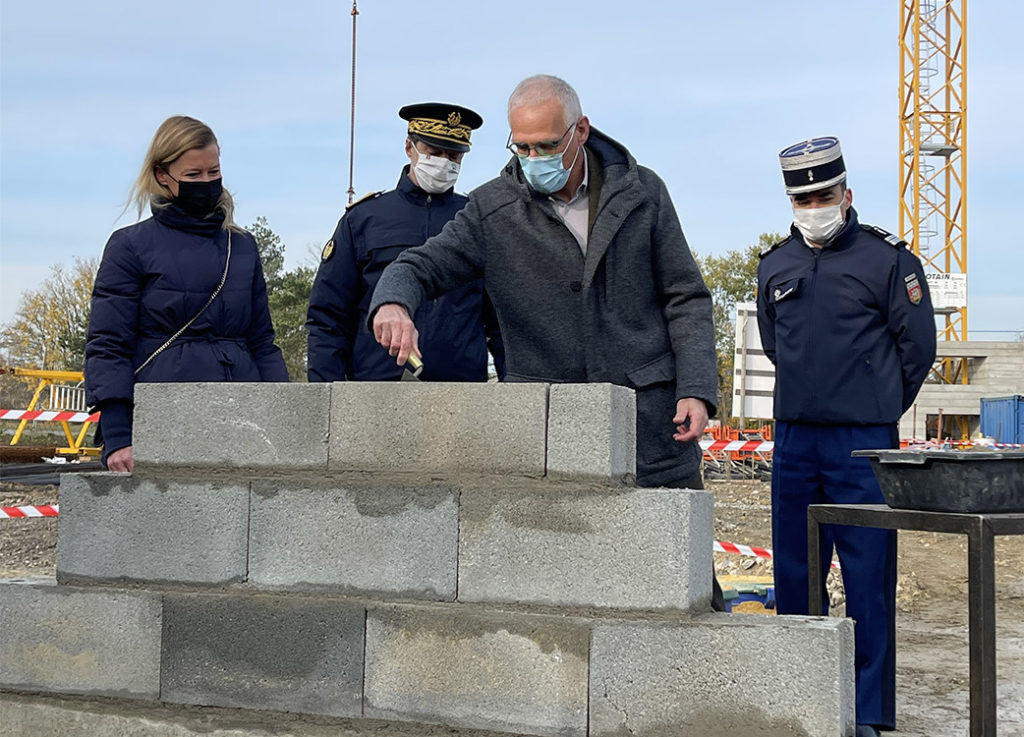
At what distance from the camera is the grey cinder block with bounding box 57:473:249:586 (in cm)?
371

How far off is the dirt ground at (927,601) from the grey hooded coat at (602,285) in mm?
1935

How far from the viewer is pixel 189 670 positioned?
3.71 metres

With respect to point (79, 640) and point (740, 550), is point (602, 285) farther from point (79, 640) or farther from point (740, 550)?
point (740, 550)

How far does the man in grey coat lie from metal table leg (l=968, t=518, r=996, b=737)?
3.00 feet

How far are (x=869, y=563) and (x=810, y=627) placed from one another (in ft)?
5.03

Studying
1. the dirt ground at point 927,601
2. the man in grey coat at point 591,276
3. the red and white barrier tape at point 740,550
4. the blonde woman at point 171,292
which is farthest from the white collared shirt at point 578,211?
the red and white barrier tape at point 740,550

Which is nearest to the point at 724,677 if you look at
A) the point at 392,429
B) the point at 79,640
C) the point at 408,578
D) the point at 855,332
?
the point at 408,578

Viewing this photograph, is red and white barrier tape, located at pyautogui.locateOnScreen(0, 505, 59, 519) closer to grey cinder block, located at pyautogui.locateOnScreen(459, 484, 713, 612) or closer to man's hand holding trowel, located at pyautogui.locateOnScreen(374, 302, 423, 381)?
man's hand holding trowel, located at pyautogui.locateOnScreen(374, 302, 423, 381)

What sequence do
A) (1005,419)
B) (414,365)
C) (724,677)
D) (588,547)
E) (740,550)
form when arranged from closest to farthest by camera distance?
(724,677) < (588,547) < (414,365) < (740,550) < (1005,419)

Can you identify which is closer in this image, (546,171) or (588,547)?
(588,547)

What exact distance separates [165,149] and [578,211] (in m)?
1.52

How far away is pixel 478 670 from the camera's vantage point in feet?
11.3

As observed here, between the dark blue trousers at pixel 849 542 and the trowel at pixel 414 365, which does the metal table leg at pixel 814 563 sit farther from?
the trowel at pixel 414 365

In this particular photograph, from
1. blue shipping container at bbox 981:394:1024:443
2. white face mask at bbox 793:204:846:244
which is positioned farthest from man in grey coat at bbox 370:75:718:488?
blue shipping container at bbox 981:394:1024:443
